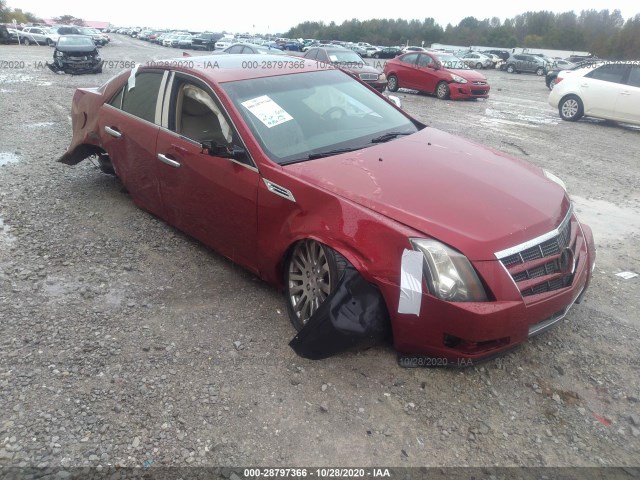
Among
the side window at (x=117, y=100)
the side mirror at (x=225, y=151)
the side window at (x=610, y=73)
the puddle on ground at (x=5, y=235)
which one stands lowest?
the puddle on ground at (x=5, y=235)

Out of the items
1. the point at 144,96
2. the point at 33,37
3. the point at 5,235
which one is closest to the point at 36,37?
the point at 33,37

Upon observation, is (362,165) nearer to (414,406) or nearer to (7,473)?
(414,406)

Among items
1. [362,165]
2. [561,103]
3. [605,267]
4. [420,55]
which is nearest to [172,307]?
[362,165]

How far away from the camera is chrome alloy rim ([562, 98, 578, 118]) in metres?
12.1

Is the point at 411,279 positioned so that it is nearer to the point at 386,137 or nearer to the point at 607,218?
the point at 386,137

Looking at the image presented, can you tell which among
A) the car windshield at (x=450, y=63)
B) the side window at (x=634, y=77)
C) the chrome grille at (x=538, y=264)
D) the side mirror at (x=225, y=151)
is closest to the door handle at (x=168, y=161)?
the side mirror at (x=225, y=151)

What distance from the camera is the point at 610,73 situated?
37.9 ft

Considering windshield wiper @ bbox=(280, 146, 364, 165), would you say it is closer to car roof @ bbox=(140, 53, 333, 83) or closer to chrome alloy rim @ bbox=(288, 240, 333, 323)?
chrome alloy rim @ bbox=(288, 240, 333, 323)

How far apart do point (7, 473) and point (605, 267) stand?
4.45 metres

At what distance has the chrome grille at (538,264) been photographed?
2.63 m

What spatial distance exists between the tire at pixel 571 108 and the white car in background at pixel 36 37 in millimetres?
40216

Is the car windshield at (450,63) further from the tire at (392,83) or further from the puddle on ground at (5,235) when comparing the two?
the puddle on ground at (5,235)

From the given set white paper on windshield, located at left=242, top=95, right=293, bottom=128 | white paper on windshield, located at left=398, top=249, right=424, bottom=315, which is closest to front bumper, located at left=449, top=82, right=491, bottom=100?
white paper on windshield, located at left=242, top=95, right=293, bottom=128

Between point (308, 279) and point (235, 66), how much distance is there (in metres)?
2.04
